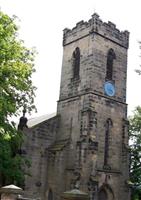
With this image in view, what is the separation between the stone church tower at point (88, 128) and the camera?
25500mm

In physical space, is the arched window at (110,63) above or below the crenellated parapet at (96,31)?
below

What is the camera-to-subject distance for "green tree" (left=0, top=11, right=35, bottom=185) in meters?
16.9

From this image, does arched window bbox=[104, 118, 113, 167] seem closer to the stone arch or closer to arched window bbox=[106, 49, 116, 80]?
the stone arch

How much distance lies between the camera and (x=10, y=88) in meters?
18.2

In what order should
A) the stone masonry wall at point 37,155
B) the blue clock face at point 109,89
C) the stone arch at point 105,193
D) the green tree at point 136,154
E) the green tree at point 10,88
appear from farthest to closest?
the green tree at point 136,154 → the blue clock face at point 109,89 → the stone arch at point 105,193 → the stone masonry wall at point 37,155 → the green tree at point 10,88

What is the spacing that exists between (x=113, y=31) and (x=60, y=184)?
13449mm

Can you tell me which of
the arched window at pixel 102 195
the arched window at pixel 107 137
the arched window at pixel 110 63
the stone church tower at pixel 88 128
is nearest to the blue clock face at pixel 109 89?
the stone church tower at pixel 88 128

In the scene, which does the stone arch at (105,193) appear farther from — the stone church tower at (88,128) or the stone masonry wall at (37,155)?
the stone masonry wall at (37,155)

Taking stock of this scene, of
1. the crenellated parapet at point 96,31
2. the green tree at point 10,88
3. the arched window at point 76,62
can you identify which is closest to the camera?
the green tree at point 10,88

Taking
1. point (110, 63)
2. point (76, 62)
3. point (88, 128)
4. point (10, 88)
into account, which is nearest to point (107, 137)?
point (88, 128)

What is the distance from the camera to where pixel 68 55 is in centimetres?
3058

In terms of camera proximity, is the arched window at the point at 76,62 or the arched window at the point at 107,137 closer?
the arched window at the point at 107,137

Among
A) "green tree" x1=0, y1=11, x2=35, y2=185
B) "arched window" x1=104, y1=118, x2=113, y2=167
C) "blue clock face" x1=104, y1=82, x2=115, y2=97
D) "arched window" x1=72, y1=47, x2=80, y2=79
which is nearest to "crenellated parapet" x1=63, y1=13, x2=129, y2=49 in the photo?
"arched window" x1=72, y1=47, x2=80, y2=79

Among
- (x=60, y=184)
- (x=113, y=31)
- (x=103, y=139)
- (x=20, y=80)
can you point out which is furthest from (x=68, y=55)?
(x=20, y=80)
